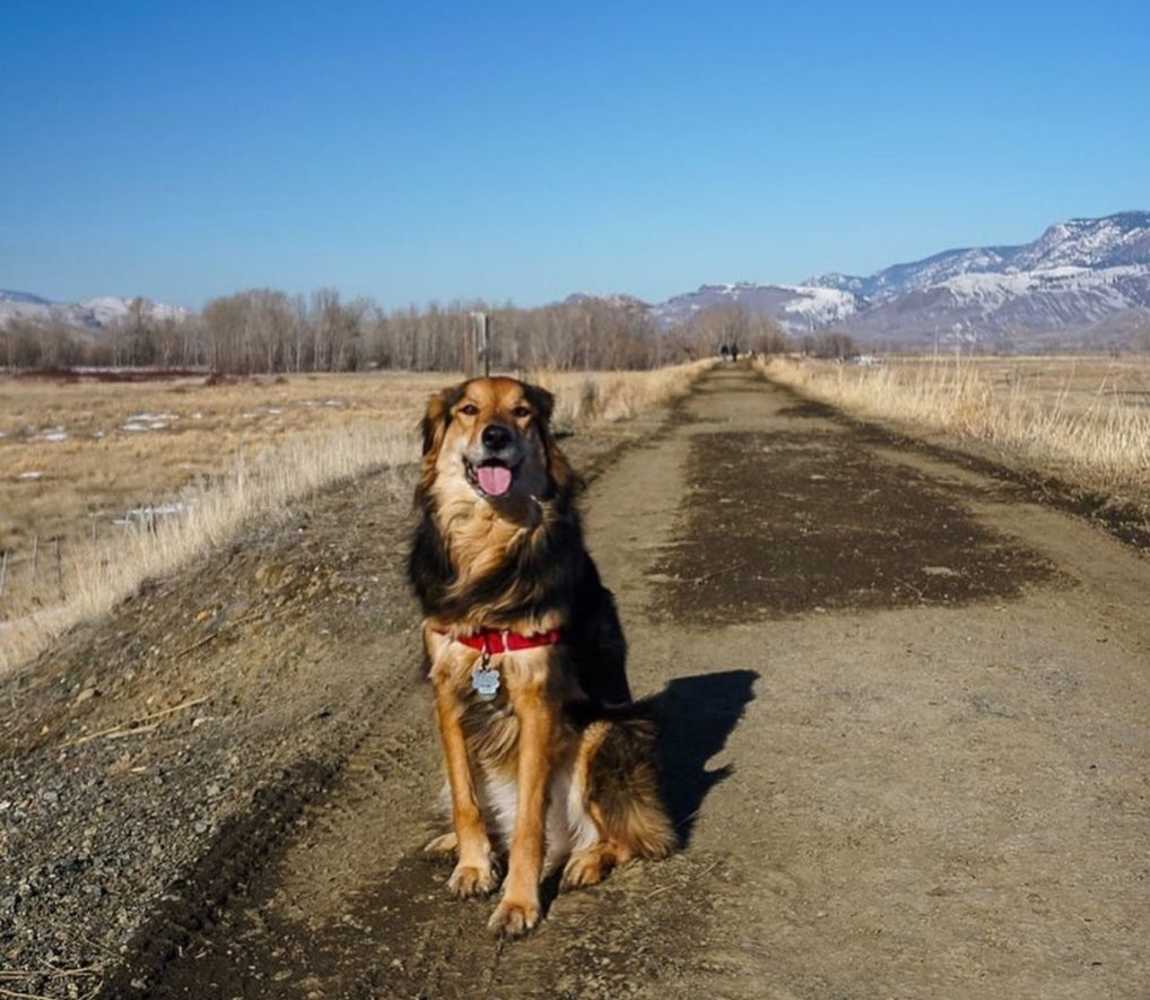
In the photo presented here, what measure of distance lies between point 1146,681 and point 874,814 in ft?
8.82

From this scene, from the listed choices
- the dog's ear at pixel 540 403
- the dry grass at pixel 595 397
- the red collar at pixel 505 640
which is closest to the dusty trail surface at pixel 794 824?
the red collar at pixel 505 640

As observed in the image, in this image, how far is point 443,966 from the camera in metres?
3.57

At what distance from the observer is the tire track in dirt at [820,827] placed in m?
3.49

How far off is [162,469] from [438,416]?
2708 centimetres

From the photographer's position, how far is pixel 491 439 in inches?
164

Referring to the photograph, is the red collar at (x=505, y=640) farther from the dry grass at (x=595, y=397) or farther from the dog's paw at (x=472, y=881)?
the dry grass at (x=595, y=397)

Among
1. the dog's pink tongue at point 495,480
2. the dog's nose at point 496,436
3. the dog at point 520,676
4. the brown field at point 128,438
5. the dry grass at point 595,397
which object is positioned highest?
the dog's nose at point 496,436

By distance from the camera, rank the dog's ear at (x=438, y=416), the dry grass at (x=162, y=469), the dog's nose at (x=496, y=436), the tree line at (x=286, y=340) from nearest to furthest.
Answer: the dog's nose at (x=496, y=436), the dog's ear at (x=438, y=416), the dry grass at (x=162, y=469), the tree line at (x=286, y=340)

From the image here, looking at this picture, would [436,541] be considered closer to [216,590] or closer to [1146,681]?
[1146,681]

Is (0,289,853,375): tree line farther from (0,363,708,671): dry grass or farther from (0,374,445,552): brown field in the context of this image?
(0,363,708,671): dry grass

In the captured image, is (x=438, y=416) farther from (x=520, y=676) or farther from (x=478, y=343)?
(x=478, y=343)

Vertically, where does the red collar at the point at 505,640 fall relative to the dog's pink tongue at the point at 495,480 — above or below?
below

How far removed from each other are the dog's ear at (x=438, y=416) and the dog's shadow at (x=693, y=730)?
1.35m

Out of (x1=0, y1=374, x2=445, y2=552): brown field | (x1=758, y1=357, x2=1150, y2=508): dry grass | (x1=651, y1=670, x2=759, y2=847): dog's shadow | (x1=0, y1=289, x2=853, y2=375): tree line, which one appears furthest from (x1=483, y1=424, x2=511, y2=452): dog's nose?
(x1=0, y1=289, x2=853, y2=375): tree line
